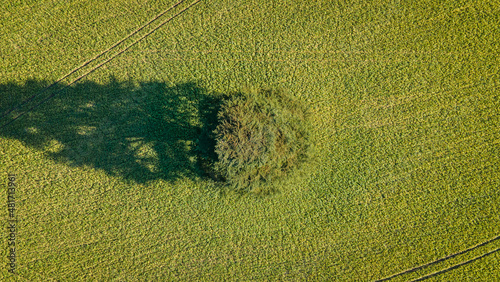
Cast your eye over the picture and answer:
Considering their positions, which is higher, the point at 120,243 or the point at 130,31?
the point at 130,31

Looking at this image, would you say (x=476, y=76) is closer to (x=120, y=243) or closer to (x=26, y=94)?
(x=120, y=243)

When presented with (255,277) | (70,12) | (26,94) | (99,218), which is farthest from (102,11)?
(255,277)

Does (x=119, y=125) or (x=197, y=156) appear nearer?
(x=197, y=156)

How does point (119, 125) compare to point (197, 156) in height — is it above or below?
above

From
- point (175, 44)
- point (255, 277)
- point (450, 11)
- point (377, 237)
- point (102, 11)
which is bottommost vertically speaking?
point (255, 277)
